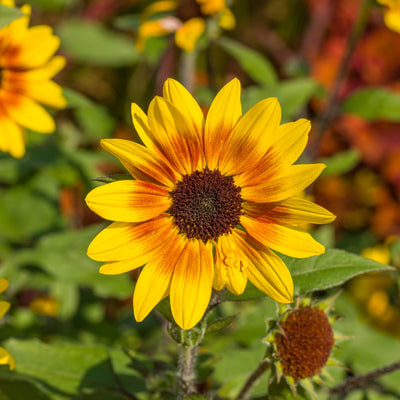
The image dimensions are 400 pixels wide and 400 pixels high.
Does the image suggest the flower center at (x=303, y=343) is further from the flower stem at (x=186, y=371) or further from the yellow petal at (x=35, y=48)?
the yellow petal at (x=35, y=48)

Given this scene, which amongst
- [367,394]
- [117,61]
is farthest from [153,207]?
[117,61]

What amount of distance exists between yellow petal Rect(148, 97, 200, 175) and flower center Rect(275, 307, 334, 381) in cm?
41

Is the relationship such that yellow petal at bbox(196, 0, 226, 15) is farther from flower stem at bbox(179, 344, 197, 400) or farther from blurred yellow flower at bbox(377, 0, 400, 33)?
flower stem at bbox(179, 344, 197, 400)

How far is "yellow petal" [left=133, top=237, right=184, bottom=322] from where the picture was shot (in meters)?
1.01

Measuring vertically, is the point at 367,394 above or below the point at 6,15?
below

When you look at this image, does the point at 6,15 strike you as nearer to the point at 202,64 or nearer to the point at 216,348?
the point at 216,348

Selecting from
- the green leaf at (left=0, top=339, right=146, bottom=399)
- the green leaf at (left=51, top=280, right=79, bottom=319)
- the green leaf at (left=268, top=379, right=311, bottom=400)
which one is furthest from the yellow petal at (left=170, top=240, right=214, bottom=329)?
the green leaf at (left=51, top=280, right=79, bottom=319)

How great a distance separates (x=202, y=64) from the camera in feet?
11.4

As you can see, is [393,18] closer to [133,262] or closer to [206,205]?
[206,205]

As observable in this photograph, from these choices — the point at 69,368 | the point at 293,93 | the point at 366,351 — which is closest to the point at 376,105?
the point at 293,93

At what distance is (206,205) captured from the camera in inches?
45.6

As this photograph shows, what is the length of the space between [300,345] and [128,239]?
444 mm

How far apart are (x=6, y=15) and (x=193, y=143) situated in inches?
20.0

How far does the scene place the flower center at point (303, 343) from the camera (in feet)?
3.78
